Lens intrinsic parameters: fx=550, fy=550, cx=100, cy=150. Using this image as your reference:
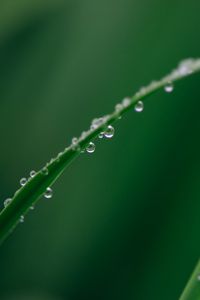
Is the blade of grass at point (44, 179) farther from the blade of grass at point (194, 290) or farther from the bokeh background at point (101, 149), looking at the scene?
the bokeh background at point (101, 149)

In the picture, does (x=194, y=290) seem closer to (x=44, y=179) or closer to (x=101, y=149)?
(x=44, y=179)

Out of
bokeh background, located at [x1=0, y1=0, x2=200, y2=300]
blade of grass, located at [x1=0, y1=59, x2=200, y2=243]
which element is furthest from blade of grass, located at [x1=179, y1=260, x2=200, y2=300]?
bokeh background, located at [x1=0, y1=0, x2=200, y2=300]

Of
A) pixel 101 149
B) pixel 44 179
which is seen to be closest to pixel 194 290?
pixel 44 179

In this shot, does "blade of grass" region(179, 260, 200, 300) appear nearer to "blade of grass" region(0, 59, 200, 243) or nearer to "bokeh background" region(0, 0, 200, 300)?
"blade of grass" region(0, 59, 200, 243)

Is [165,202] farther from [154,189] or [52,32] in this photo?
[52,32]

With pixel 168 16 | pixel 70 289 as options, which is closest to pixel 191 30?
pixel 168 16

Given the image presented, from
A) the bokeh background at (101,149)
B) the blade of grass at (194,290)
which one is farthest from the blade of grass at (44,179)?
the bokeh background at (101,149)

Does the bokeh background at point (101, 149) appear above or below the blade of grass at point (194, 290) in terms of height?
above

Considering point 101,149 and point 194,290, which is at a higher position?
point 101,149
